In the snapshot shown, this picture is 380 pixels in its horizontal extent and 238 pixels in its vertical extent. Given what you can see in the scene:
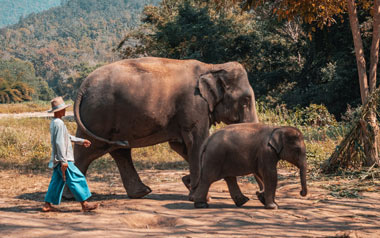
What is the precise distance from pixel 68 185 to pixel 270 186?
2454 mm

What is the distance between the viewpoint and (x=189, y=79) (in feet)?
21.9

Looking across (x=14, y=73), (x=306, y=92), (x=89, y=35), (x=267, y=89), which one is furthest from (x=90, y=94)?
(x=89, y=35)

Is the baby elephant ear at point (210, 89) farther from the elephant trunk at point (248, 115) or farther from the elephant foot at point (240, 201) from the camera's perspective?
the elephant foot at point (240, 201)

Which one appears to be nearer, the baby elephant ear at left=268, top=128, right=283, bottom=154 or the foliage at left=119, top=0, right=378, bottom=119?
the baby elephant ear at left=268, top=128, right=283, bottom=154

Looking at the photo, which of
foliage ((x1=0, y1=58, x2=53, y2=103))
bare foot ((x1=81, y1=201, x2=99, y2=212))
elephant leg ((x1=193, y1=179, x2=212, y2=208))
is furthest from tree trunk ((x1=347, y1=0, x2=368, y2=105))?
foliage ((x1=0, y1=58, x2=53, y2=103))

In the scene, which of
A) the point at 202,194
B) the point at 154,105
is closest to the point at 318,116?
the point at 154,105

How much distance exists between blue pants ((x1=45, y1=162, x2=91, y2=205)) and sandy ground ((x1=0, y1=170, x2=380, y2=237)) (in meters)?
0.19

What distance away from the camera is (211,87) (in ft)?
21.7

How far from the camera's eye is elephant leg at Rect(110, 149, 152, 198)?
6778mm

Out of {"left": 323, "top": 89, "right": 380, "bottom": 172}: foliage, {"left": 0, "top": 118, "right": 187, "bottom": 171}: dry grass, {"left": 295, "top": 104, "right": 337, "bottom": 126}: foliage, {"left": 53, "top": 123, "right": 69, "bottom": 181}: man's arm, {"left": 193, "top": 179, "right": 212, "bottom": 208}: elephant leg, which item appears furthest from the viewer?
{"left": 295, "top": 104, "right": 337, "bottom": 126}: foliage

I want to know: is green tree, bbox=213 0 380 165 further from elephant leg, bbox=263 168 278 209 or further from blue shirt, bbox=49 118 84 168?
blue shirt, bbox=49 118 84 168

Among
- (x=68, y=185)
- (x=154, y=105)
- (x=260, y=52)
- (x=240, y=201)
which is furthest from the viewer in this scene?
(x=260, y=52)

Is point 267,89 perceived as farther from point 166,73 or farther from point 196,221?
point 196,221

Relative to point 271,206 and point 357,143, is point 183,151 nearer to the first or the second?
point 271,206
